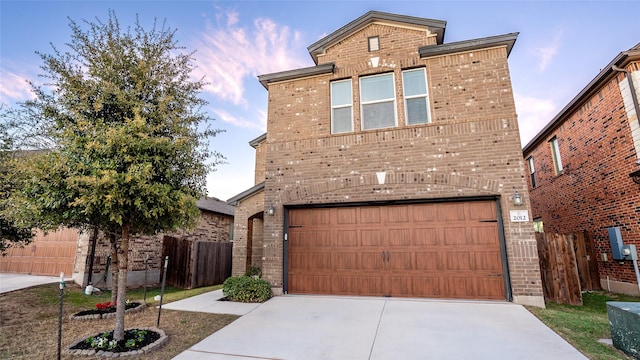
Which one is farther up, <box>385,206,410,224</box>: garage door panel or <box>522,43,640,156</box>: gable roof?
<box>522,43,640,156</box>: gable roof

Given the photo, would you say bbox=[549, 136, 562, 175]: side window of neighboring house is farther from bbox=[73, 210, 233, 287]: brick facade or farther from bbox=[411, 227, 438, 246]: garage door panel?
bbox=[73, 210, 233, 287]: brick facade

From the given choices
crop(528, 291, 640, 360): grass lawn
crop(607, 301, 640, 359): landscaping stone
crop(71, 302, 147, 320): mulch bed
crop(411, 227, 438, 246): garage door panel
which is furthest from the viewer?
crop(411, 227, 438, 246): garage door panel

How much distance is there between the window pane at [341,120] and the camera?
897 centimetres

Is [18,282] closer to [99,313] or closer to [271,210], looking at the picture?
[99,313]

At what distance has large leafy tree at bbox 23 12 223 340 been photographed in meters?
4.49

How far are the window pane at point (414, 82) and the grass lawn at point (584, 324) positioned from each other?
19.7 ft

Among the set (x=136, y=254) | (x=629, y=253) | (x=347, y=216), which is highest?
(x=347, y=216)

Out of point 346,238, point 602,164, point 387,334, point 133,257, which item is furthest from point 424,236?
point 133,257

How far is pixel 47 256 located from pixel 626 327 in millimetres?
17126

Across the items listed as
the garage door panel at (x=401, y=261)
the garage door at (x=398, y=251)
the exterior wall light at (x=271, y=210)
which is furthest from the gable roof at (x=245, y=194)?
the garage door panel at (x=401, y=261)

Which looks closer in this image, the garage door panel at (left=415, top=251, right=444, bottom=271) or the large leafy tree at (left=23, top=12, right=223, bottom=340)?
the large leafy tree at (left=23, top=12, right=223, bottom=340)

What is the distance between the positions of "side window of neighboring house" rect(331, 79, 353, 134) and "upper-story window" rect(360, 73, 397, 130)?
377 mm

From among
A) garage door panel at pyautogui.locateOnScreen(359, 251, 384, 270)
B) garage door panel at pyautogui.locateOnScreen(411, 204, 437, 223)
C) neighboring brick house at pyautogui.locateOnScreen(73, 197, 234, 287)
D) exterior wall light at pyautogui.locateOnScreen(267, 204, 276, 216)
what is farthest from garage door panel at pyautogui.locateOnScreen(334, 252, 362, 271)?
neighboring brick house at pyautogui.locateOnScreen(73, 197, 234, 287)

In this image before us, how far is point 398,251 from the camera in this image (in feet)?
25.6
